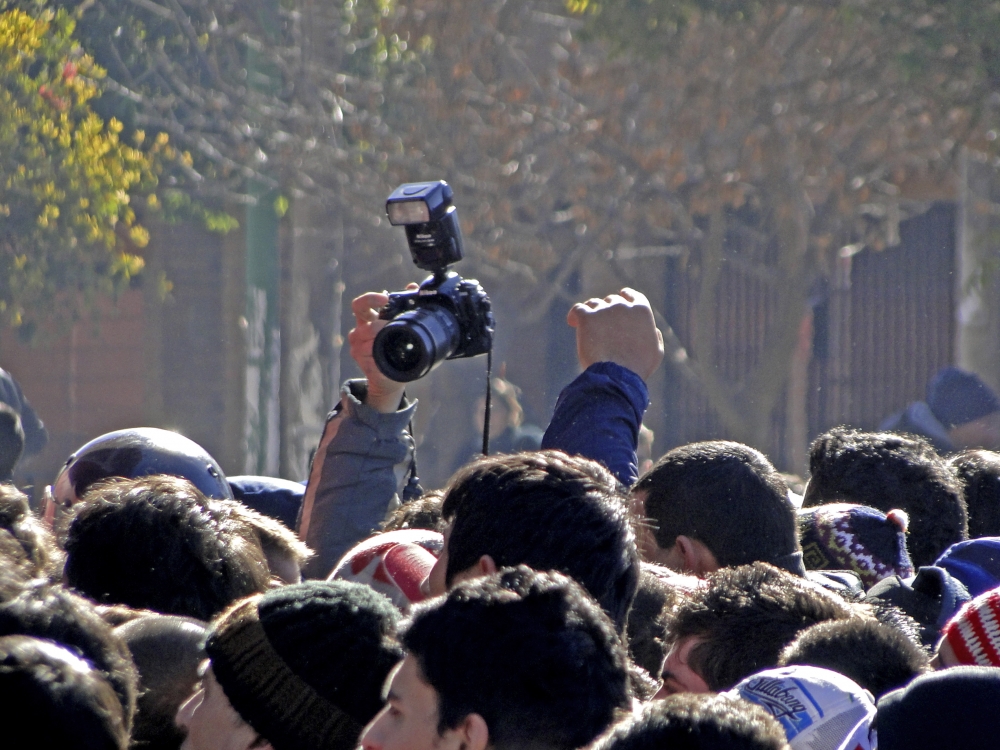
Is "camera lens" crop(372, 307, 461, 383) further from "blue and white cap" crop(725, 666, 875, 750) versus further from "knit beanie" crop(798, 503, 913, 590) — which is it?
"blue and white cap" crop(725, 666, 875, 750)

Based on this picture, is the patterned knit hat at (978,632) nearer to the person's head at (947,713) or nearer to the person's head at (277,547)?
the person's head at (947,713)

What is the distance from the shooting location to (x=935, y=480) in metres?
3.61

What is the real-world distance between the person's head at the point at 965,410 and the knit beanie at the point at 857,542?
162 inches

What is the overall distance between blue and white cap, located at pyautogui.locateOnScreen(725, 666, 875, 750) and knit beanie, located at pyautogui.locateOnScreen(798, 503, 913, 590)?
1.30 m

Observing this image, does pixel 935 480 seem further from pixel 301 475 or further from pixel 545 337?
pixel 545 337

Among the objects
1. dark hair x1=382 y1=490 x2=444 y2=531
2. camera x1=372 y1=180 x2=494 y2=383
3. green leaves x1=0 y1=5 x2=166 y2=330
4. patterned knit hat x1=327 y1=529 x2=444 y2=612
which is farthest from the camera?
green leaves x1=0 y1=5 x2=166 y2=330

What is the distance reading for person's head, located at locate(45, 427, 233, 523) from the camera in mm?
3812

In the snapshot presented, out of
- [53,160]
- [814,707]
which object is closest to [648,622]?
[814,707]

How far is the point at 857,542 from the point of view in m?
3.25

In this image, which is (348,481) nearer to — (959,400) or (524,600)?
(524,600)

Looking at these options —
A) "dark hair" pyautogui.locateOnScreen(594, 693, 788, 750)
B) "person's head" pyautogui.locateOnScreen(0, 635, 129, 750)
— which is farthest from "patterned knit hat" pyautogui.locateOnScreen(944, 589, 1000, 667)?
"person's head" pyautogui.locateOnScreen(0, 635, 129, 750)

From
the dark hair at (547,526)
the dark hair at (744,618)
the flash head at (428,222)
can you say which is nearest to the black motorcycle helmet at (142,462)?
the flash head at (428,222)

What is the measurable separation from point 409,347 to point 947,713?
1.87 metres

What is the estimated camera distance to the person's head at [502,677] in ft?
5.72
